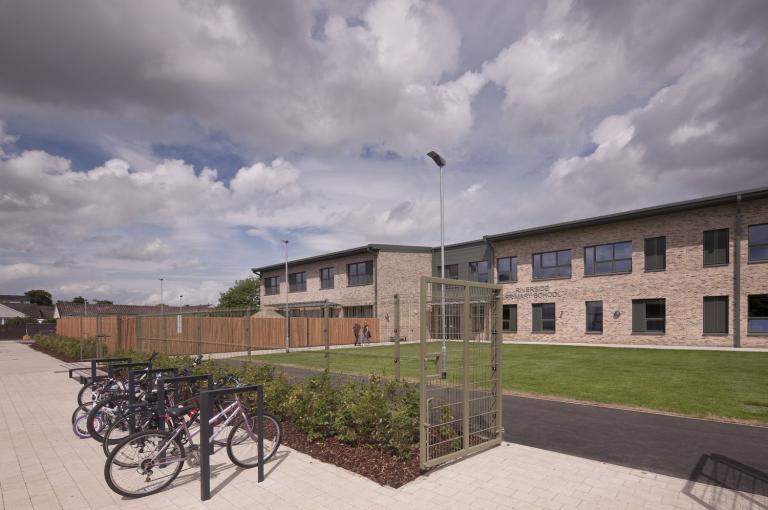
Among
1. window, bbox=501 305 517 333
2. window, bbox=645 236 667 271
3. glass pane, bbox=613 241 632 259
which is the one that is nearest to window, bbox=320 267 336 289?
window, bbox=501 305 517 333

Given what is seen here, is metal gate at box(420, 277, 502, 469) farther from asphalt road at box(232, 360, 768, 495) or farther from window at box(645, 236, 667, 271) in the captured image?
window at box(645, 236, 667, 271)

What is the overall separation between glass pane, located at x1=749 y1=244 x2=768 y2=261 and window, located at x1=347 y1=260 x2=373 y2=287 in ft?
77.7

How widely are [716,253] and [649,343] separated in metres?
5.74

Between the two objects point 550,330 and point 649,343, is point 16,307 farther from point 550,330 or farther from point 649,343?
point 649,343

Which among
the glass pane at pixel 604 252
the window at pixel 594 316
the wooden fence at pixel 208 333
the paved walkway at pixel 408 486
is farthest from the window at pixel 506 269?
the paved walkway at pixel 408 486

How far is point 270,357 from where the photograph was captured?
15.0 meters

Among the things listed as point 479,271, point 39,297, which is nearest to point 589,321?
point 479,271

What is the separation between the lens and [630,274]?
25.8 m

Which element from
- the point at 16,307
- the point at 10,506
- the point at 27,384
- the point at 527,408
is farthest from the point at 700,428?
the point at 16,307

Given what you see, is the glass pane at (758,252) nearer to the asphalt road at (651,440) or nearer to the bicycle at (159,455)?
the asphalt road at (651,440)

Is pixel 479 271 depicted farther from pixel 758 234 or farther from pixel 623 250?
pixel 758 234

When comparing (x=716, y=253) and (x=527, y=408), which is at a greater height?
(x=716, y=253)

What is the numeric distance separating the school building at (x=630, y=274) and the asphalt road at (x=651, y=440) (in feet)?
28.1

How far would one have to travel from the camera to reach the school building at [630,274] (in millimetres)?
21922
